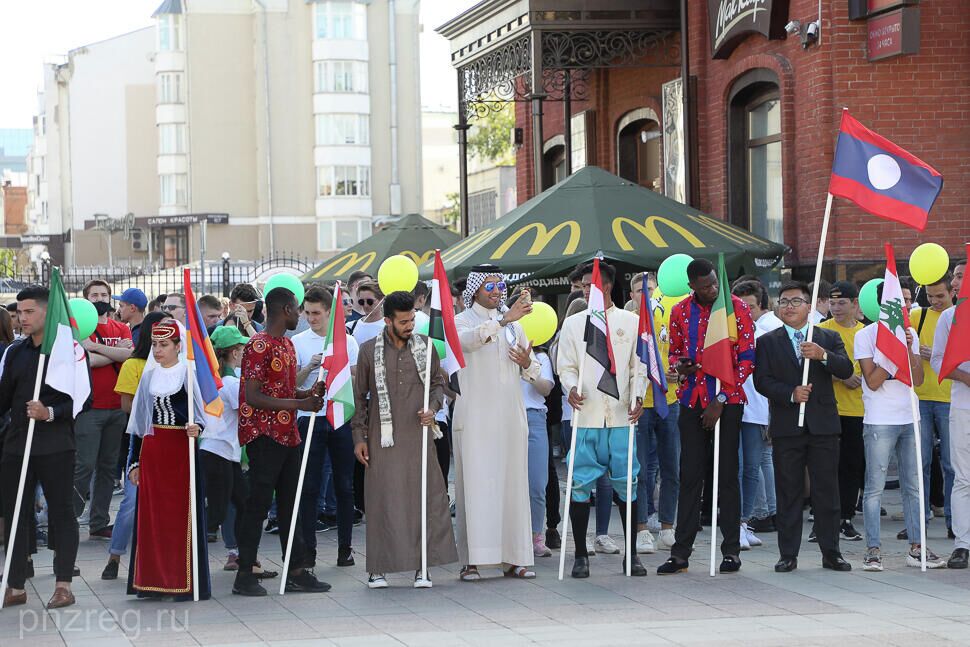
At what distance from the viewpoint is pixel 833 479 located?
9.47 m

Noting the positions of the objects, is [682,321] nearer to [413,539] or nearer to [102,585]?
[413,539]

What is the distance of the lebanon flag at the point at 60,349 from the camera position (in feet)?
27.7

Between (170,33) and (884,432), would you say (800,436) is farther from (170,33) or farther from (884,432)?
(170,33)

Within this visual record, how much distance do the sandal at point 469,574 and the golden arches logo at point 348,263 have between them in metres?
10.9

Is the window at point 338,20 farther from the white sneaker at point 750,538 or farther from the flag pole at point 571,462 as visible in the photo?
the flag pole at point 571,462

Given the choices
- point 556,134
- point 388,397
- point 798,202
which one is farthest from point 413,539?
point 556,134

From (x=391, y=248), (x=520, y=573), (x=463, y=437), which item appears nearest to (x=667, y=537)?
(x=520, y=573)

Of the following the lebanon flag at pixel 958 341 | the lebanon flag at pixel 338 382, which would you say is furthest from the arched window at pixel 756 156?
the lebanon flag at pixel 338 382

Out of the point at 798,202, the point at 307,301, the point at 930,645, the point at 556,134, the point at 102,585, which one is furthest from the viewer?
the point at 556,134

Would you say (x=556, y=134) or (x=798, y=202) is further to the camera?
(x=556, y=134)

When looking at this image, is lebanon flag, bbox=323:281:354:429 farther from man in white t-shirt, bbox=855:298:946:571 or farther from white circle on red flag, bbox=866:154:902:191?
white circle on red flag, bbox=866:154:902:191

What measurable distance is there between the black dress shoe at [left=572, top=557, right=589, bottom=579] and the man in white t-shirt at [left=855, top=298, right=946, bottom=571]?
1967 mm

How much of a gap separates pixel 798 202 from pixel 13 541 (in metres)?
10.5

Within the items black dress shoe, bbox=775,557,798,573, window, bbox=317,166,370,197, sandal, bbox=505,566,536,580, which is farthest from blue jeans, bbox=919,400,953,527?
window, bbox=317,166,370,197
